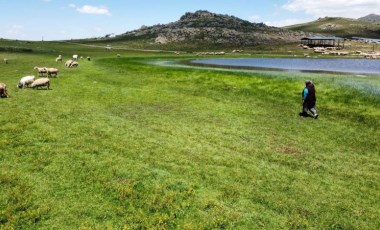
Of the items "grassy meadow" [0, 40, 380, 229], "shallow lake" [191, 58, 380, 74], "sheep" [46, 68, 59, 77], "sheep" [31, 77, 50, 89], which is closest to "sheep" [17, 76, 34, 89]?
"sheep" [31, 77, 50, 89]

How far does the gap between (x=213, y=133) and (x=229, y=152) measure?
390 centimetres

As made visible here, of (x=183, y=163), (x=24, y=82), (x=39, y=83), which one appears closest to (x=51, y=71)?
(x=24, y=82)

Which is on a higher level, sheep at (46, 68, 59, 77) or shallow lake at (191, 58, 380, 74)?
shallow lake at (191, 58, 380, 74)

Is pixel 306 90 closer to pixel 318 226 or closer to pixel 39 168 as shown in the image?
pixel 318 226

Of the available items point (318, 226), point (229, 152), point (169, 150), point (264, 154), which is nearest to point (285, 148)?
point (264, 154)

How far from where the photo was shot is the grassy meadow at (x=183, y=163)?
13719mm

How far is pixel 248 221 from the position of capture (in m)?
13.5

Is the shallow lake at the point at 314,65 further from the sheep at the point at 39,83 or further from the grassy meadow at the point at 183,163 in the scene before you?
the sheep at the point at 39,83

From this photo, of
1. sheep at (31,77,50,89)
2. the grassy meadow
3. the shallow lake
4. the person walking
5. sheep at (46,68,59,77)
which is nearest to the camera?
the grassy meadow

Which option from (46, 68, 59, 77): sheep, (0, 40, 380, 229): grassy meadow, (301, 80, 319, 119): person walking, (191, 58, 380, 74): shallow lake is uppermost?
(191, 58, 380, 74): shallow lake

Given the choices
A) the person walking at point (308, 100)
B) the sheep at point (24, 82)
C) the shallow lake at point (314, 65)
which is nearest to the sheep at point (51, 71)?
the sheep at point (24, 82)

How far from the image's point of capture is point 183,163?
18.5 meters

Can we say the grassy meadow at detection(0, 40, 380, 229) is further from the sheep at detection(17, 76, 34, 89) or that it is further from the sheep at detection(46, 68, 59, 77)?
the sheep at detection(46, 68, 59, 77)

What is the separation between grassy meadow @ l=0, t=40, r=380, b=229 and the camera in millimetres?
13719
